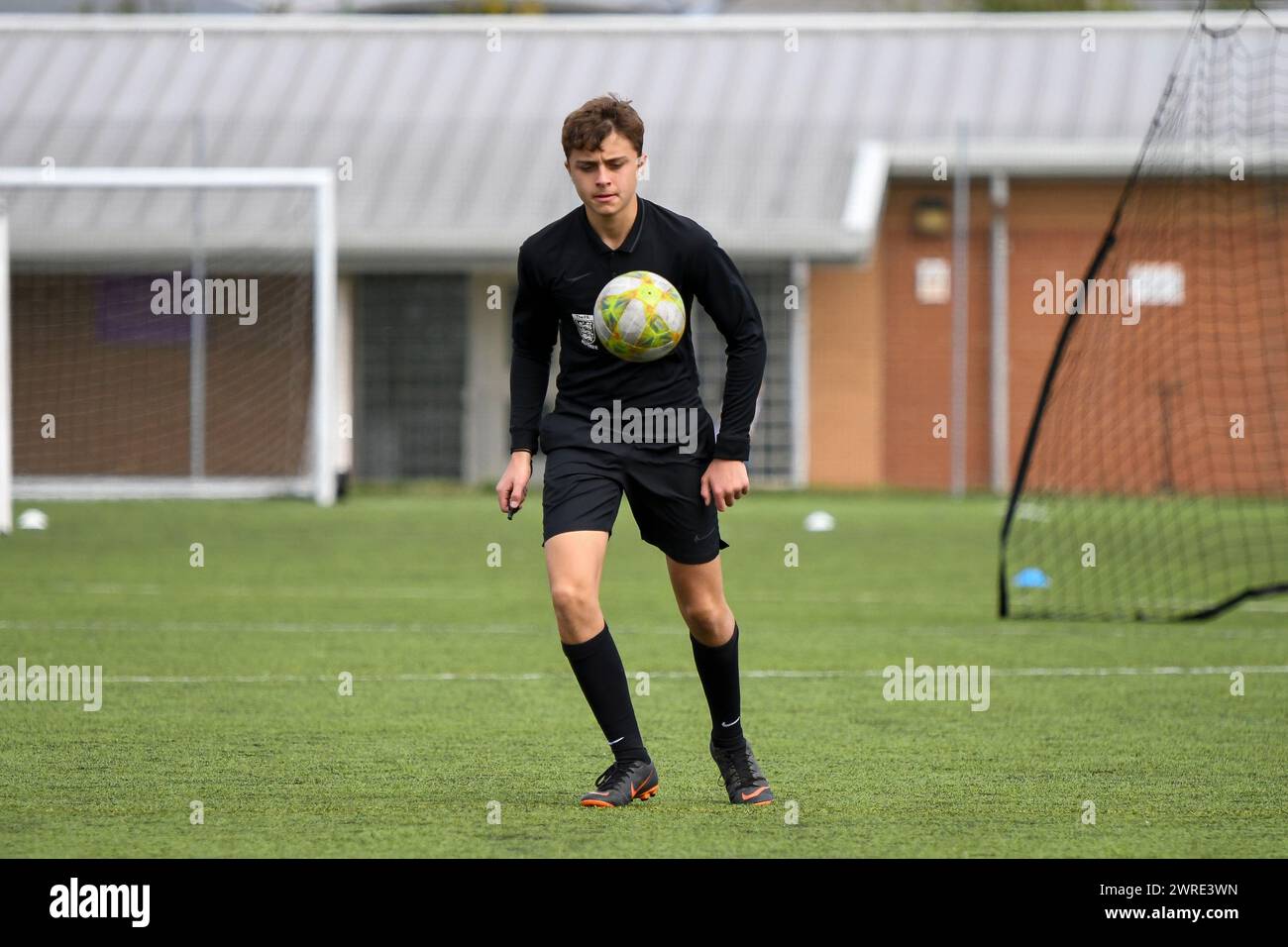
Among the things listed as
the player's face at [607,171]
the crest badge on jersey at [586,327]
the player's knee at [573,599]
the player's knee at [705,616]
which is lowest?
the player's knee at [705,616]

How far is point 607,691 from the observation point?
569 cm

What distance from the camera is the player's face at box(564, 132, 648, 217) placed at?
17.7 ft

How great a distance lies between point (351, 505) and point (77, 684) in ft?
47.0

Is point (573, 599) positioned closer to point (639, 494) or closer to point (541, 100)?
point (639, 494)

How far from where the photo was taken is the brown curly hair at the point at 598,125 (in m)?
5.36

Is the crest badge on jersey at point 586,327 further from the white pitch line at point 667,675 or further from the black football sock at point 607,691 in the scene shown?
the white pitch line at point 667,675

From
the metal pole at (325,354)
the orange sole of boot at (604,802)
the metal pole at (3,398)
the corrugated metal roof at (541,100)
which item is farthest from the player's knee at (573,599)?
the corrugated metal roof at (541,100)

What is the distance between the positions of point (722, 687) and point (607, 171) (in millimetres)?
1519

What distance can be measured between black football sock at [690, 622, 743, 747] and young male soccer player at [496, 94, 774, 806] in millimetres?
63

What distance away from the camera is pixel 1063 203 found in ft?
88.2

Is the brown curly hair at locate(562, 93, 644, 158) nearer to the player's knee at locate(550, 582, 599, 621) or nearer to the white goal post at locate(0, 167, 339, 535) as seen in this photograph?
the player's knee at locate(550, 582, 599, 621)

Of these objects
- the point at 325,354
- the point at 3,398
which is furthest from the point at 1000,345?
the point at 3,398

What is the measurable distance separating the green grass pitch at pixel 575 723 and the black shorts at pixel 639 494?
29.9 inches

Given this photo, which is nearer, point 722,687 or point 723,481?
point 723,481
